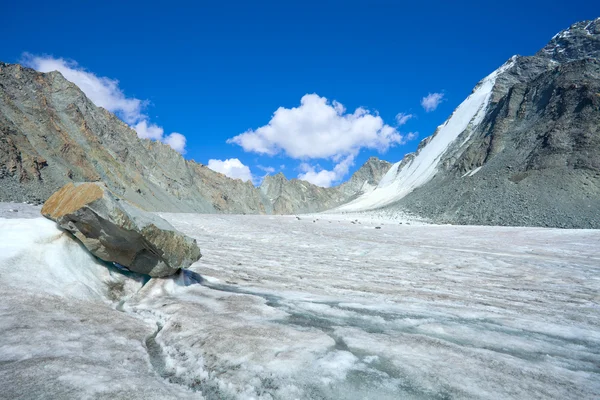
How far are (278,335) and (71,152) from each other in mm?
86234

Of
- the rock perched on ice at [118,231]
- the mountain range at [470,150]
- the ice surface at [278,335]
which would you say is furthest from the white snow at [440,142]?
the rock perched on ice at [118,231]

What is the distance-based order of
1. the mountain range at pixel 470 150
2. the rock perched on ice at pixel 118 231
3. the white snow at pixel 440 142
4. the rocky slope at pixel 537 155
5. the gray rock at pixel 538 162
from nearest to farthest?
the rock perched on ice at pixel 118 231 < the gray rock at pixel 538 162 < the rocky slope at pixel 537 155 < the mountain range at pixel 470 150 < the white snow at pixel 440 142

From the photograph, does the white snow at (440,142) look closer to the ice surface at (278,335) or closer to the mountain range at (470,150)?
the mountain range at (470,150)

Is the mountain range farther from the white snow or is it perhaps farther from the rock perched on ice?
the rock perched on ice

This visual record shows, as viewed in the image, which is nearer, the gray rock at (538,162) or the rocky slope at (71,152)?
the gray rock at (538,162)

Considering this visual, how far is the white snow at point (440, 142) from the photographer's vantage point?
9794 cm

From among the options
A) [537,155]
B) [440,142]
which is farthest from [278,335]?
[440,142]

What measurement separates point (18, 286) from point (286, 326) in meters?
3.83

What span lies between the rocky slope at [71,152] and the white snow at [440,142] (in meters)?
59.3

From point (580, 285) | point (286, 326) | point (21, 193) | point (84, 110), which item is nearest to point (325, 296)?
point (286, 326)

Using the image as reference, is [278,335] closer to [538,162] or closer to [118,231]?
[118,231]

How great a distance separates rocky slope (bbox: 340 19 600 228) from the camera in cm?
4084

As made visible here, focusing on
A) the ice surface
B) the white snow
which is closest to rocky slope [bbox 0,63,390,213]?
the ice surface

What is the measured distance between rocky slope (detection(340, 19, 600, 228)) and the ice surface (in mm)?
38307
